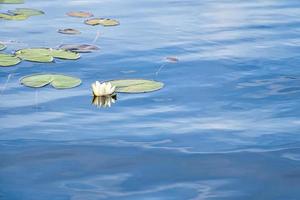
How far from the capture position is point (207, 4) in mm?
4508

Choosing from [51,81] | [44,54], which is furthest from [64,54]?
[51,81]

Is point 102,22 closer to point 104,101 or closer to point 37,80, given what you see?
point 37,80

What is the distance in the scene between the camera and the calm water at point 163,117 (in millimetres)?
2021

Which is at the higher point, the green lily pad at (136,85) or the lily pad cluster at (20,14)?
the lily pad cluster at (20,14)

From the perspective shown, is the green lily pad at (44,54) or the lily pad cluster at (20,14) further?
the lily pad cluster at (20,14)

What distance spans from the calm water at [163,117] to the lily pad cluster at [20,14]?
2.7 inches

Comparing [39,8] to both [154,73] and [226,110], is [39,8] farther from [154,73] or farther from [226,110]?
[226,110]

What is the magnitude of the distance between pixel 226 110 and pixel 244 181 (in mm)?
640

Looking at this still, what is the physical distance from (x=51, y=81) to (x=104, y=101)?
1.14 ft

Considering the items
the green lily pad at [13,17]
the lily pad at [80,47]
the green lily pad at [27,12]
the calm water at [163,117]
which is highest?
the green lily pad at [27,12]

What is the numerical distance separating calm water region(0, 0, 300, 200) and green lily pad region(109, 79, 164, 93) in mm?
51

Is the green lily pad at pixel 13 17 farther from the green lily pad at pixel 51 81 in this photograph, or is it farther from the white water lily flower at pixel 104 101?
the white water lily flower at pixel 104 101

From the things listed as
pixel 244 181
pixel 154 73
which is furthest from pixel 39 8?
pixel 244 181

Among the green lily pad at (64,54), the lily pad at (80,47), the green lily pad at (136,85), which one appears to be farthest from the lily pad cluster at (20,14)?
the green lily pad at (136,85)
